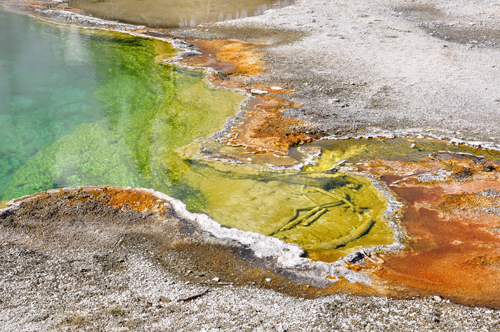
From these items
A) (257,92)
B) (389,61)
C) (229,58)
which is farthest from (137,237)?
(389,61)

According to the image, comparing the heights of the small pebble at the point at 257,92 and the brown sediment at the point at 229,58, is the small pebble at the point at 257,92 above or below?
below

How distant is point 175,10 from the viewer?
46.5 feet

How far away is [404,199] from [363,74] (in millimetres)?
4355

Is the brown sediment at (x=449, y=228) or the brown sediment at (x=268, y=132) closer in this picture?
the brown sediment at (x=449, y=228)

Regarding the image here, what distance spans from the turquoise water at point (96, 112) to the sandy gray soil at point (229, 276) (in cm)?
127

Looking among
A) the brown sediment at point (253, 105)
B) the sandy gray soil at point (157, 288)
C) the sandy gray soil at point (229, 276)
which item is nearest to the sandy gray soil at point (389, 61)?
the sandy gray soil at point (229, 276)

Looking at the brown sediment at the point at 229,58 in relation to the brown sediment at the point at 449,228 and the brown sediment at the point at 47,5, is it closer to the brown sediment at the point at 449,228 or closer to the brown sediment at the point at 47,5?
the brown sediment at the point at 449,228

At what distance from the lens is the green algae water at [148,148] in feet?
14.8

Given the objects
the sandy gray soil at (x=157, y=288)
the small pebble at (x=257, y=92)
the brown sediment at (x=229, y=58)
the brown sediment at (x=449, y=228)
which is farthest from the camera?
the brown sediment at (x=229, y=58)

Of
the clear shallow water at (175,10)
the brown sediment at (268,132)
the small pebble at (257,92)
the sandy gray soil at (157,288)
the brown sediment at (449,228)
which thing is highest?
the clear shallow water at (175,10)

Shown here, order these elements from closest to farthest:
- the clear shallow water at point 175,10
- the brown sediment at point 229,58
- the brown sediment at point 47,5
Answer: the brown sediment at point 229,58 < the clear shallow water at point 175,10 < the brown sediment at point 47,5

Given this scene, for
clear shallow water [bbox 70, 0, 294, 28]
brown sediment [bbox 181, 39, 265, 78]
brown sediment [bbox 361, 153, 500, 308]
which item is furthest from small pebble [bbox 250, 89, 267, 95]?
clear shallow water [bbox 70, 0, 294, 28]

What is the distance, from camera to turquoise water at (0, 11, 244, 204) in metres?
5.57

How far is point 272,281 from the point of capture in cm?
342
